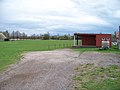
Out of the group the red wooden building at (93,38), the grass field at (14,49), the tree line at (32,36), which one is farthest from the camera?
the tree line at (32,36)

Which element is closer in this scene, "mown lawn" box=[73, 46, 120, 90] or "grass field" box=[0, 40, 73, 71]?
"mown lawn" box=[73, 46, 120, 90]

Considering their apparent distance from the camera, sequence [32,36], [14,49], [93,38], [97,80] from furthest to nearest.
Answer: [32,36] < [93,38] < [14,49] < [97,80]

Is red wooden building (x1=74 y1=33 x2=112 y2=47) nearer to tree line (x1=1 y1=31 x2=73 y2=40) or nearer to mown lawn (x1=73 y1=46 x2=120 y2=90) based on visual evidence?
mown lawn (x1=73 y1=46 x2=120 y2=90)

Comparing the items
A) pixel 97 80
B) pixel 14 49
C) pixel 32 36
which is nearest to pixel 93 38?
pixel 14 49

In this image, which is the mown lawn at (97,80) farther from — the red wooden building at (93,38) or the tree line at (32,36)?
the tree line at (32,36)

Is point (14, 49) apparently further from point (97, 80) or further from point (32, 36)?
point (32, 36)

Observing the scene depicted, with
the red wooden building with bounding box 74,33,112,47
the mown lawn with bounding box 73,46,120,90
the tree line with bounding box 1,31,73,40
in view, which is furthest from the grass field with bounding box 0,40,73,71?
the tree line with bounding box 1,31,73,40

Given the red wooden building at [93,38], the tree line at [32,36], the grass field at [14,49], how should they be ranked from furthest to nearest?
the tree line at [32,36] < the red wooden building at [93,38] < the grass field at [14,49]

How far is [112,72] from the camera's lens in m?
11.3

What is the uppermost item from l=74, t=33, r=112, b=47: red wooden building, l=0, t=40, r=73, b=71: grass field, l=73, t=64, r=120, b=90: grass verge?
l=74, t=33, r=112, b=47: red wooden building

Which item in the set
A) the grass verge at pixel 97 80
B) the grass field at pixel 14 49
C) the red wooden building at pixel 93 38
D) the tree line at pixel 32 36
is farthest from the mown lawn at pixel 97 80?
the tree line at pixel 32 36

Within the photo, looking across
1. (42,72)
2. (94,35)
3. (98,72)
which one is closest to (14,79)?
(42,72)

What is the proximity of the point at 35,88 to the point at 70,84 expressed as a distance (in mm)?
1399

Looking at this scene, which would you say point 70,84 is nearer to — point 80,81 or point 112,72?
point 80,81
